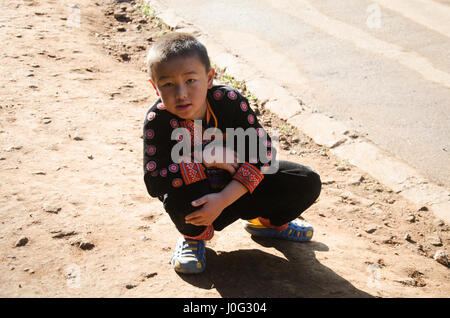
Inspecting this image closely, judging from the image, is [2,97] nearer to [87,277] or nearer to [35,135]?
[35,135]

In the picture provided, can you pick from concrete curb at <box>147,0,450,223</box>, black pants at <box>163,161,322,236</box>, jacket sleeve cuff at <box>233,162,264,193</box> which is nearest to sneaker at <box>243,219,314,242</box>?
black pants at <box>163,161,322,236</box>

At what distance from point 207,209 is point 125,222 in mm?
712

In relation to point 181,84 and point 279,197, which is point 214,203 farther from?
point 181,84

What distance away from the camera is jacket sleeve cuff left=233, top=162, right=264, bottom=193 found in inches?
88.6

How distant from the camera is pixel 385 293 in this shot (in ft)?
7.42

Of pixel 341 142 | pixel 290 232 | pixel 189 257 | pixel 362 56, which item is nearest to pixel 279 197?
pixel 290 232

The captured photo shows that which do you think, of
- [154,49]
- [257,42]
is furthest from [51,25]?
[154,49]

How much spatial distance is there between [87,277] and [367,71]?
3728 mm

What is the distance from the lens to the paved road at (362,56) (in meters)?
4.05

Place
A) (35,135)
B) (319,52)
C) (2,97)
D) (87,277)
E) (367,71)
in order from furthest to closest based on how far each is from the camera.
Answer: (319,52) → (367,71) → (2,97) → (35,135) → (87,277)

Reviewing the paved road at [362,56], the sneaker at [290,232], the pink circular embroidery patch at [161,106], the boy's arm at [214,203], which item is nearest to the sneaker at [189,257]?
the boy's arm at [214,203]

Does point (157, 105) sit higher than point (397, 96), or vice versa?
point (157, 105)

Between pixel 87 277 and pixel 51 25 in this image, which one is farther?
pixel 51 25
